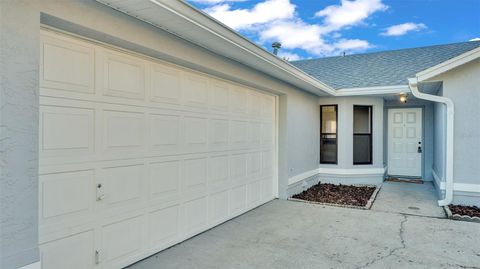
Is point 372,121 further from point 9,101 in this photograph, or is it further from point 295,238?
point 9,101

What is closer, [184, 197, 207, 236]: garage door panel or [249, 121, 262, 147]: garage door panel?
[184, 197, 207, 236]: garage door panel

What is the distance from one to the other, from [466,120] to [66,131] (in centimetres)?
701

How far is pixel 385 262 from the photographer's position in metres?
3.79

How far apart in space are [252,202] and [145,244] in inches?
114

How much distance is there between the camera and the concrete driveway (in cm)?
376

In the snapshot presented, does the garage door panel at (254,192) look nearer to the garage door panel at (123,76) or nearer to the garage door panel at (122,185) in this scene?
the garage door panel at (122,185)

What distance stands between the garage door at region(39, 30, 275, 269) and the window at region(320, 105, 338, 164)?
15.8 feet

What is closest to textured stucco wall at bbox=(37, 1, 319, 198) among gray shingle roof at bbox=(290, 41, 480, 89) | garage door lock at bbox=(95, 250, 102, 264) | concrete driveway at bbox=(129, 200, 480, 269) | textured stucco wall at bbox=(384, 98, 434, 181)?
gray shingle roof at bbox=(290, 41, 480, 89)

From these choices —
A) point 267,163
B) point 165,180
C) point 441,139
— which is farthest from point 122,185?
point 441,139

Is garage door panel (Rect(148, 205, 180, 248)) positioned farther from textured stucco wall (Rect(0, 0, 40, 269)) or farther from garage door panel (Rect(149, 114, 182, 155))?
textured stucco wall (Rect(0, 0, 40, 269))

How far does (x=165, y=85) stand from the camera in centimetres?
404

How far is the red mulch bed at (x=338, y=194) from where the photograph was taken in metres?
7.12

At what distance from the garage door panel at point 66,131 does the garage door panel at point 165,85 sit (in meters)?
0.95

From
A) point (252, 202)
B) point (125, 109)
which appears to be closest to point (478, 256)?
point (252, 202)
